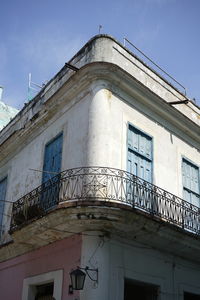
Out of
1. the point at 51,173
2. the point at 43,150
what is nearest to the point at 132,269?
the point at 51,173

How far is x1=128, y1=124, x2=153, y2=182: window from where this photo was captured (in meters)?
8.98

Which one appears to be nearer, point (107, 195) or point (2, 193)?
point (107, 195)

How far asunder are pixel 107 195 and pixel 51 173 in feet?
6.91

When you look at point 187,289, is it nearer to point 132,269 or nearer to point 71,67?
point 132,269

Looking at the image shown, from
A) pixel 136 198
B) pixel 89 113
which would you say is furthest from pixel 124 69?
pixel 136 198

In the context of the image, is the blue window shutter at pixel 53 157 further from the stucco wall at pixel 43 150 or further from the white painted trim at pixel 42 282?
the white painted trim at pixel 42 282

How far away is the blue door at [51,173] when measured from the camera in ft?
27.5

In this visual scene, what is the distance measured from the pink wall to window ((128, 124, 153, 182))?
2.13 m

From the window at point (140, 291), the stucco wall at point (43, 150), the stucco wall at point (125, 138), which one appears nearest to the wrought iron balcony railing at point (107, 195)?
the stucco wall at point (125, 138)

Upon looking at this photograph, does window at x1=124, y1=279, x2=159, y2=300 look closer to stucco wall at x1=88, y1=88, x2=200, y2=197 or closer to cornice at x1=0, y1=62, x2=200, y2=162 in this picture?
stucco wall at x1=88, y1=88, x2=200, y2=197

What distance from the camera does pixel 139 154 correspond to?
362 inches

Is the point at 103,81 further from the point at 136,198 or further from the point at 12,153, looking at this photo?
the point at 12,153

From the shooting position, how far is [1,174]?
12492mm

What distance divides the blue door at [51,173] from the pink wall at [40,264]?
35.6 inches
